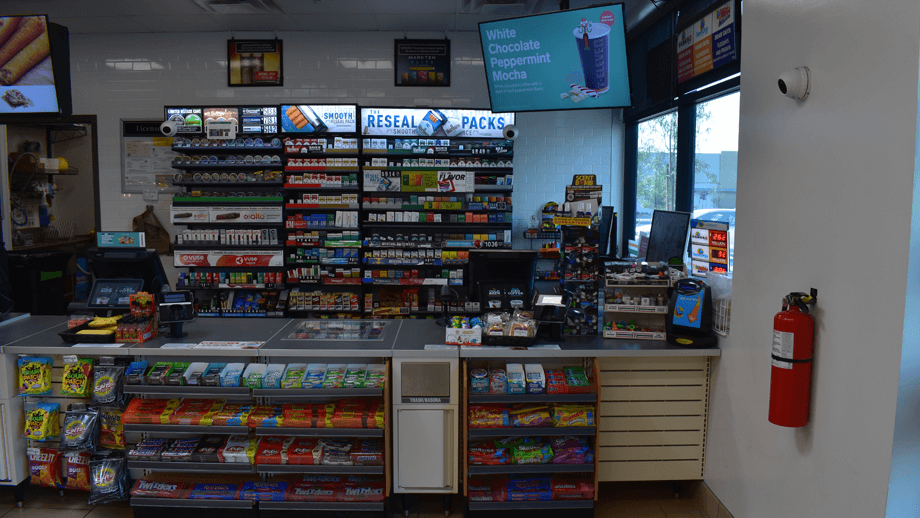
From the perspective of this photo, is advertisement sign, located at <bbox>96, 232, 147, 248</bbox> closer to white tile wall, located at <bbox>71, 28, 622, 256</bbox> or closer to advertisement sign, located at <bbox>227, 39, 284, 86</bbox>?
white tile wall, located at <bbox>71, 28, 622, 256</bbox>

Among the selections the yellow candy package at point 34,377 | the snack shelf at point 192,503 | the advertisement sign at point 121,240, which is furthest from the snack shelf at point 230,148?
the snack shelf at point 192,503

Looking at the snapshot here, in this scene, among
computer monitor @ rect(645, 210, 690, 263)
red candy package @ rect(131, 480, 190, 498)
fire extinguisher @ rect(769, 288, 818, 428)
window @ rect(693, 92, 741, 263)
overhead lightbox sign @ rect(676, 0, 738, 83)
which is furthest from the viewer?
window @ rect(693, 92, 741, 263)

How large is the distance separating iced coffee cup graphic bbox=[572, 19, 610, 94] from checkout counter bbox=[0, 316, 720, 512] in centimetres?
195

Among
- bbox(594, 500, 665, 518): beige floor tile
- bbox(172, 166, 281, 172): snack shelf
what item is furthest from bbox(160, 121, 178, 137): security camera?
bbox(594, 500, 665, 518): beige floor tile

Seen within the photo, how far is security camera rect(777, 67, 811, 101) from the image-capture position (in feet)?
8.07

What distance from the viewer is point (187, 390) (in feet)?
10.6

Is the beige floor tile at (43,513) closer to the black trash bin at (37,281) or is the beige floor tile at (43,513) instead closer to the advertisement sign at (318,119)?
the black trash bin at (37,281)

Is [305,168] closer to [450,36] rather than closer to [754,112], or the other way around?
[450,36]

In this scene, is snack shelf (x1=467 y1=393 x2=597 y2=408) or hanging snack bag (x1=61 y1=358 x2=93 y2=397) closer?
snack shelf (x1=467 y1=393 x2=597 y2=408)

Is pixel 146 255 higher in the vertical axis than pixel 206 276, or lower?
higher

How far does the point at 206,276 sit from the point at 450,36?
4.20 m

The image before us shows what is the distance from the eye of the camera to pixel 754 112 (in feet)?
9.64

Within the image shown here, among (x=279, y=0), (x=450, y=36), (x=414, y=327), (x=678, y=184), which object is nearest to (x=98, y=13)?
(x=279, y=0)

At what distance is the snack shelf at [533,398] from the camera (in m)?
3.21
